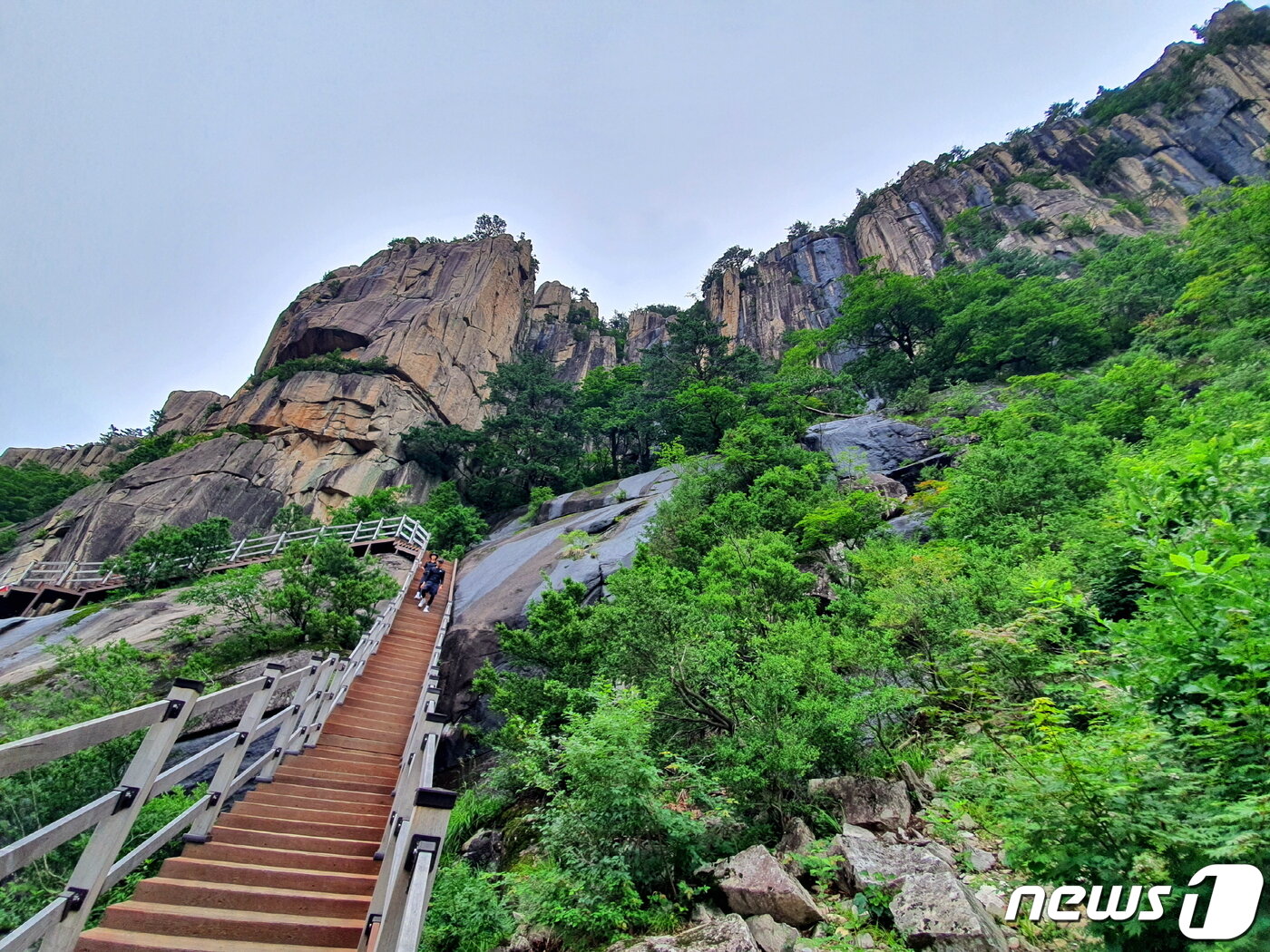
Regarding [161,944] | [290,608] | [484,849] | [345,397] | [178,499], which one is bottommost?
[484,849]

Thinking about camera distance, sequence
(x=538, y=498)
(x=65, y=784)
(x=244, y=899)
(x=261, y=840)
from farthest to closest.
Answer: (x=538, y=498)
(x=65, y=784)
(x=261, y=840)
(x=244, y=899)

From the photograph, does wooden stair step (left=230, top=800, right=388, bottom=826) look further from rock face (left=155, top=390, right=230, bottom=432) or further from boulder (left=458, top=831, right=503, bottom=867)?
rock face (left=155, top=390, right=230, bottom=432)

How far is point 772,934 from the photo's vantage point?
3730mm

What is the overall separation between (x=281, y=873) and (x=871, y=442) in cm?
1934

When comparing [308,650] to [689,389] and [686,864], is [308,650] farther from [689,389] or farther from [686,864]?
[689,389]

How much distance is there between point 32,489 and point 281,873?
55.2 meters

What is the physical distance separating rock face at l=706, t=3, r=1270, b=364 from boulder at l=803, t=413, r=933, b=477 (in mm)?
20353

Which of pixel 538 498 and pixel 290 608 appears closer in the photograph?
pixel 290 608

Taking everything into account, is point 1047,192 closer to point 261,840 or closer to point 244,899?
point 261,840

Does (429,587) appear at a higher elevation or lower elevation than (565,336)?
lower

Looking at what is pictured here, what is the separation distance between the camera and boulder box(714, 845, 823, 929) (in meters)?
3.88

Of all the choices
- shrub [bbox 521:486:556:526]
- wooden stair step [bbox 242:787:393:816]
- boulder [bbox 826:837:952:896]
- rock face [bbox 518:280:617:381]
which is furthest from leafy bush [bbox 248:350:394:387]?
boulder [bbox 826:837:952:896]

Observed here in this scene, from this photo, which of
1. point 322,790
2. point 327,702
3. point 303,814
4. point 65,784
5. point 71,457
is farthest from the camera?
point 71,457

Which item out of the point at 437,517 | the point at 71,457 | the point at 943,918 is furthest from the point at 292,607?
the point at 71,457
